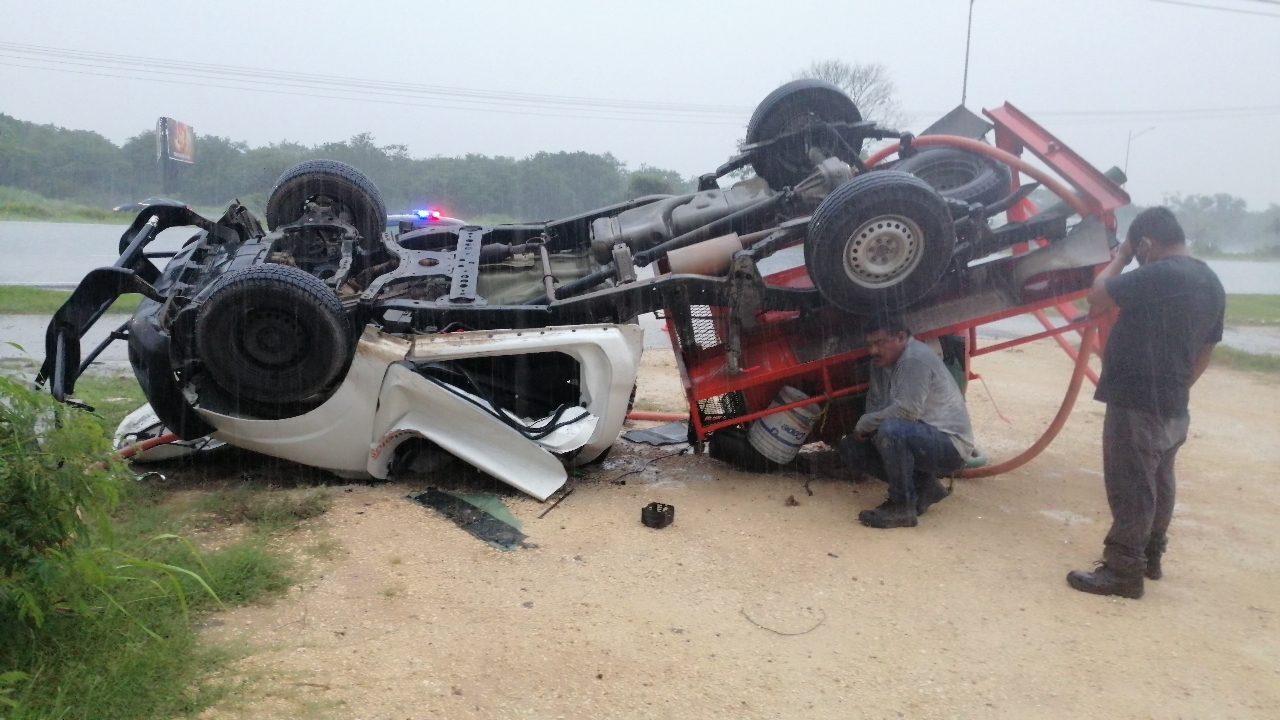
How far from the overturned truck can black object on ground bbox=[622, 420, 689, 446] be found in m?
0.60

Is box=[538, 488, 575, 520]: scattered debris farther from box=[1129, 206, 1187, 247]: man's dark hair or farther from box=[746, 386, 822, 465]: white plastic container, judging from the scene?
box=[1129, 206, 1187, 247]: man's dark hair

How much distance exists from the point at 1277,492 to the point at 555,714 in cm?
532

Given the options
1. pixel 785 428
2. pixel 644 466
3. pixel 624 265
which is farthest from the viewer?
pixel 644 466

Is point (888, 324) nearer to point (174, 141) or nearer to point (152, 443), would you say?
point (152, 443)

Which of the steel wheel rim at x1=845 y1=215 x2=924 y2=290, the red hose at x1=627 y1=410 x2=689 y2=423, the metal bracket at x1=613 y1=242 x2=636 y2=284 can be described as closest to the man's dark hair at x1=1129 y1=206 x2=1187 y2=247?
the steel wheel rim at x1=845 y1=215 x2=924 y2=290

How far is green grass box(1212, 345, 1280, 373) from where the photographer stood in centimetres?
1074

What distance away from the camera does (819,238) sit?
4.59 metres

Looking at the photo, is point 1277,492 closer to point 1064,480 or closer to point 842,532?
point 1064,480

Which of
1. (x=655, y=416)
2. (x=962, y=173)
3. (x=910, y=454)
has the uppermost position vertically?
(x=962, y=173)

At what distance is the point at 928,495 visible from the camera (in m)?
4.93

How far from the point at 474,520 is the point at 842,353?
2303 mm

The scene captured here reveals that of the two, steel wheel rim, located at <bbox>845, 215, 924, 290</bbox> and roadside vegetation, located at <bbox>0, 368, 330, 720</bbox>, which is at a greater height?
steel wheel rim, located at <bbox>845, 215, 924, 290</bbox>

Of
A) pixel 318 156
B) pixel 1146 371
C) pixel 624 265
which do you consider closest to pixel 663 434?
pixel 624 265

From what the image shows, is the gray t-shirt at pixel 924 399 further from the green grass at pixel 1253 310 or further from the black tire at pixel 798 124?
the green grass at pixel 1253 310
